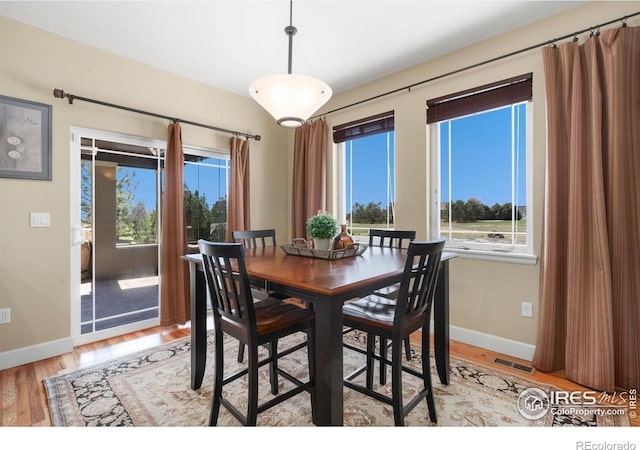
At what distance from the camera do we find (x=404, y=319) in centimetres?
156

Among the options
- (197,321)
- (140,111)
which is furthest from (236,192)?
(197,321)

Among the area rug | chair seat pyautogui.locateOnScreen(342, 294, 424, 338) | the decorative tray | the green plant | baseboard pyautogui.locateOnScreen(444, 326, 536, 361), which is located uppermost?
the green plant

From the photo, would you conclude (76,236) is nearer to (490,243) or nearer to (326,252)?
(326,252)

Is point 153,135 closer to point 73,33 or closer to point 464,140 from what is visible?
point 73,33

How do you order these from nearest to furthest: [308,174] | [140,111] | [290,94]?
[290,94] → [140,111] → [308,174]

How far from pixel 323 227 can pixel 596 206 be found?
5.69 feet

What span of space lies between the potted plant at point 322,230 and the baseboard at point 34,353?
2.25m

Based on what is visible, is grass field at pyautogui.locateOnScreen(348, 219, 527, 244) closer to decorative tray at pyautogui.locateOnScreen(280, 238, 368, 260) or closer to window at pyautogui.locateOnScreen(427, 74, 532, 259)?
window at pyautogui.locateOnScreen(427, 74, 532, 259)

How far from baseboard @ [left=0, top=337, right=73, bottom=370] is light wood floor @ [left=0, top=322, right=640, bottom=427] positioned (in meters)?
0.04

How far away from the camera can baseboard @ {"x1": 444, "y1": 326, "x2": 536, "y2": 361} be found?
96.0 inches

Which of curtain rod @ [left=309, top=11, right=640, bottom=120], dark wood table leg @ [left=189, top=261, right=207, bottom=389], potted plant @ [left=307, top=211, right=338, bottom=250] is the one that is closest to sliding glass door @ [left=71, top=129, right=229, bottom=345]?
dark wood table leg @ [left=189, top=261, right=207, bottom=389]

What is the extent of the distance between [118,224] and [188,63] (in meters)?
1.68
